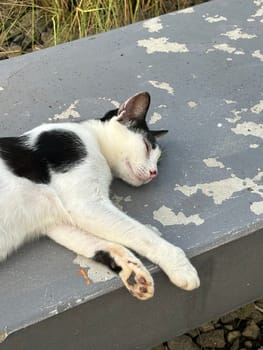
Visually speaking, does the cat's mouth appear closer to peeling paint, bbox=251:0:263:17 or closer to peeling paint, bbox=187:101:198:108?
peeling paint, bbox=187:101:198:108

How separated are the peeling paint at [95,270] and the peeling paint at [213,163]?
19.1 inches

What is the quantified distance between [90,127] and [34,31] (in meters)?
1.74

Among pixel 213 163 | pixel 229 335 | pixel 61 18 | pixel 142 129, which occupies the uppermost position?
pixel 142 129

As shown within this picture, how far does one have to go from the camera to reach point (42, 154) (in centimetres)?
144

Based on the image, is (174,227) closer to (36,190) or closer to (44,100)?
(36,190)

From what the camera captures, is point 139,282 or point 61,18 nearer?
point 139,282

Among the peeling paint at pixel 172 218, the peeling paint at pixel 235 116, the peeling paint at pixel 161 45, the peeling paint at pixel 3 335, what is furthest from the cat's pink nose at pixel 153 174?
the peeling paint at pixel 161 45

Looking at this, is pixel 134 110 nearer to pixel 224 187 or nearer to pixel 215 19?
pixel 224 187

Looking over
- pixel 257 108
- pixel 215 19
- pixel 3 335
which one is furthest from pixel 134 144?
pixel 215 19

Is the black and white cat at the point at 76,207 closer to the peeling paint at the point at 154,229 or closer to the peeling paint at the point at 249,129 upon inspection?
the peeling paint at the point at 154,229

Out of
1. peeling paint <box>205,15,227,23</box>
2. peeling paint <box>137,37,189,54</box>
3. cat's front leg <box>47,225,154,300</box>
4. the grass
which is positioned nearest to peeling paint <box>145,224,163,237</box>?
cat's front leg <box>47,225,154,300</box>

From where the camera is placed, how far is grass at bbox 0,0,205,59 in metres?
2.96

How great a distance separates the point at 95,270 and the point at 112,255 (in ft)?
0.17

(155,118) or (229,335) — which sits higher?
(155,118)
